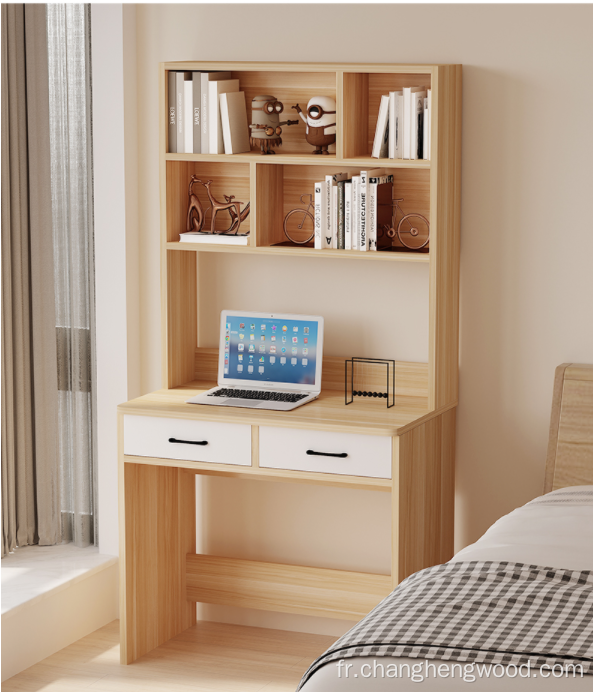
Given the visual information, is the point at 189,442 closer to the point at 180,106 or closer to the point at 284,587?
the point at 284,587

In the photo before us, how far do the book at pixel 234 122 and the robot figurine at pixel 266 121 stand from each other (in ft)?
0.14

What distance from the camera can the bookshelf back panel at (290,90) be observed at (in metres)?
3.29

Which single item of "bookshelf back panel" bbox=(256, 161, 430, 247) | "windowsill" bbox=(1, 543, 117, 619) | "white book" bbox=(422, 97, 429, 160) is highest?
"white book" bbox=(422, 97, 429, 160)

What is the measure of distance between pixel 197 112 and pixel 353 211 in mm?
582

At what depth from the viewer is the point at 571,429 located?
118 inches

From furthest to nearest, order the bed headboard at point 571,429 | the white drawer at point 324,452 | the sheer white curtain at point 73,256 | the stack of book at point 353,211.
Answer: the sheer white curtain at point 73,256 < the stack of book at point 353,211 < the bed headboard at point 571,429 < the white drawer at point 324,452

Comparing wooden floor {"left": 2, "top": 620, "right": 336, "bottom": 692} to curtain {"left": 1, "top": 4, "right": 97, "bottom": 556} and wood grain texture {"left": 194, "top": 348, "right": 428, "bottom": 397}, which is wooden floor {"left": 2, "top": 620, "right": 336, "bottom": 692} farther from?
wood grain texture {"left": 194, "top": 348, "right": 428, "bottom": 397}

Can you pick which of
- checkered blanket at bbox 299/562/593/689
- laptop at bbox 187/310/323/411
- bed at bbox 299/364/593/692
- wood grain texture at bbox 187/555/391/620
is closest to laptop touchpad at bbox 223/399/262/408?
laptop at bbox 187/310/323/411

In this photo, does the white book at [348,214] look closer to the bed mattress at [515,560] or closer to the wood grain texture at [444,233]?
the wood grain texture at [444,233]

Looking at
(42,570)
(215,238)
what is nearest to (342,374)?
(215,238)

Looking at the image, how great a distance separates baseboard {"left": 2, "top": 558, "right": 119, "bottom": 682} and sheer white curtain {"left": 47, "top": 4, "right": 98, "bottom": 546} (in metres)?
0.24

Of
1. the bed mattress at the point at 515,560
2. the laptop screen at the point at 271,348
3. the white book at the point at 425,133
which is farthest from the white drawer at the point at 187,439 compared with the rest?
the white book at the point at 425,133

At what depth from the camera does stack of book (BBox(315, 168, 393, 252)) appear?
3.09 metres

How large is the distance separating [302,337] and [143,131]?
91 centimetres
